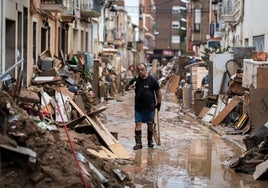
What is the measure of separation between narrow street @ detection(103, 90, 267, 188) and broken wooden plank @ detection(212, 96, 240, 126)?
0.55 meters

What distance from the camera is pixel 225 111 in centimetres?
1886

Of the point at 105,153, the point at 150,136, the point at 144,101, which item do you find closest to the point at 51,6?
the point at 144,101

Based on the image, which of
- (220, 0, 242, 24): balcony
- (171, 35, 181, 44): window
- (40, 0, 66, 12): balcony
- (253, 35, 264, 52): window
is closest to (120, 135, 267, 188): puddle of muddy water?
(40, 0, 66, 12): balcony

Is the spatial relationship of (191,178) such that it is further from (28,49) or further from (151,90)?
(28,49)

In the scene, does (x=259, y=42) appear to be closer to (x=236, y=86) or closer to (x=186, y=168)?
(x=236, y=86)

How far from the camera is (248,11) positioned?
27656 millimetres

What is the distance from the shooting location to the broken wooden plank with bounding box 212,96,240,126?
18.6 metres

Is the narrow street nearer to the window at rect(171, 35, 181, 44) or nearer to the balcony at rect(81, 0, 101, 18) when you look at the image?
the balcony at rect(81, 0, 101, 18)

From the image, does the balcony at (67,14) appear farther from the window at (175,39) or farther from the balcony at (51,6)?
the window at (175,39)

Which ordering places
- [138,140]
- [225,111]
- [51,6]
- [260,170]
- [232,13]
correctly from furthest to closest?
[232,13] < [51,6] < [225,111] < [138,140] < [260,170]

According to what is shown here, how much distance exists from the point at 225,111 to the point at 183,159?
688 cm

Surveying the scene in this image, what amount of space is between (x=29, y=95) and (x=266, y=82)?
6241 millimetres

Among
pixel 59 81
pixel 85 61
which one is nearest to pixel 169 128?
pixel 59 81

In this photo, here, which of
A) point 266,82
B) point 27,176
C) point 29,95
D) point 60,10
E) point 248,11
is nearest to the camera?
point 27,176
